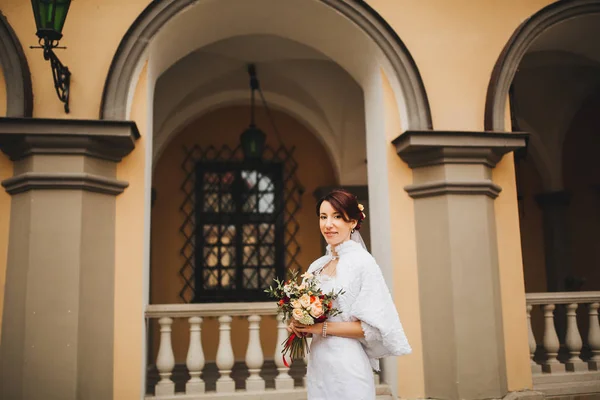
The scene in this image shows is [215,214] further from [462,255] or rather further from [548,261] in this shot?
[548,261]

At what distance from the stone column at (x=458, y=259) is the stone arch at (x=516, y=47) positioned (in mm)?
302

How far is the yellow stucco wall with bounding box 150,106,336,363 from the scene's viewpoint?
27.6 ft

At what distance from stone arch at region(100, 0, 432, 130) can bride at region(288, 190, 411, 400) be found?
2.33 metres

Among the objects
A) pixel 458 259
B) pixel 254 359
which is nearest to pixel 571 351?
pixel 458 259

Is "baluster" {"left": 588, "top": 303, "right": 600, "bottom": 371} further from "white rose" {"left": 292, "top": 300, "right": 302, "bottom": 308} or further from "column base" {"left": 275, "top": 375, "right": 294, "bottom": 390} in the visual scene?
"white rose" {"left": 292, "top": 300, "right": 302, "bottom": 308}

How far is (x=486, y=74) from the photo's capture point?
17.5 feet

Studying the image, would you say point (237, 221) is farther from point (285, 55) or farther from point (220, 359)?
point (220, 359)

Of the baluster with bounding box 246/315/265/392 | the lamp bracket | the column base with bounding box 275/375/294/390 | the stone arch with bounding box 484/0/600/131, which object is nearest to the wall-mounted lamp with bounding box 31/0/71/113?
the lamp bracket

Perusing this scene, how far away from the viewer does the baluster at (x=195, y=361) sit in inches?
190

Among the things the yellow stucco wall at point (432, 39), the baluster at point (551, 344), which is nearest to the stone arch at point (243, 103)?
the yellow stucco wall at point (432, 39)

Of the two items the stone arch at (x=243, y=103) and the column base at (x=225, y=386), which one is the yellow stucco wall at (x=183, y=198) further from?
the column base at (x=225, y=386)

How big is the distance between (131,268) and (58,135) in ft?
4.12

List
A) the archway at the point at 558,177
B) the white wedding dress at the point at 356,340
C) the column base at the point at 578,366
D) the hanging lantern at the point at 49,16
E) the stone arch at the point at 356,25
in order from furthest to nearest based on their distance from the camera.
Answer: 1. the archway at the point at 558,177
2. the column base at the point at 578,366
3. the stone arch at the point at 356,25
4. the hanging lantern at the point at 49,16
5. the white wedding dress at the point at 356,340

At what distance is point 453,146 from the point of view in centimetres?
493
